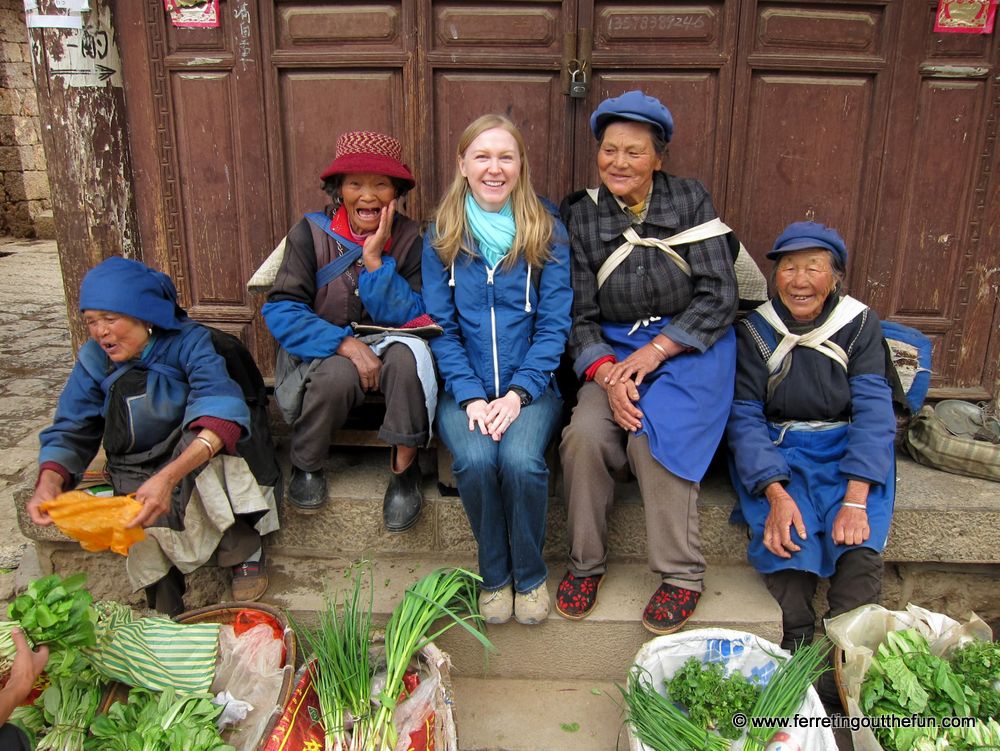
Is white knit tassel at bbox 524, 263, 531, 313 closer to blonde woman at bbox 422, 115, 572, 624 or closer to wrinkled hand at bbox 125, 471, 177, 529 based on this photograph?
blonde woman at bbox 422, 115, 572, 624

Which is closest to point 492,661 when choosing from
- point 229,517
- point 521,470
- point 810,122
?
point 521,470

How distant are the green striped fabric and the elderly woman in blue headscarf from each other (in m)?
0.37

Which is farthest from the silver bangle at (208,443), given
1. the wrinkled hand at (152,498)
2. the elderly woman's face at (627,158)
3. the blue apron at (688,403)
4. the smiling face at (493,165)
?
the elderly woman's face at (627,158)

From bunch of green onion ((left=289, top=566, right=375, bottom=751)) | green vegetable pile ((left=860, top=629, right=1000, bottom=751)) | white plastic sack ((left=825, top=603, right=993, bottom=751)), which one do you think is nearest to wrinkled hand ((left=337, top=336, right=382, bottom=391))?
bunch of green onion ((left=289, top=566, right=375, bottom=751))

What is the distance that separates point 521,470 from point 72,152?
7.85 feet

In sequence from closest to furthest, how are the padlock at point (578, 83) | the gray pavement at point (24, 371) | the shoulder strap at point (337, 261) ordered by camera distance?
the shoulder strap at point (337, 261), the padlock at point (578, 83), the gray pavement at point (24, 371)

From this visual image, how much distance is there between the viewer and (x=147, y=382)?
2729 mm

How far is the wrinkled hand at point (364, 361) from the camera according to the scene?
2875mm

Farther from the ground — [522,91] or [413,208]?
[522,91]

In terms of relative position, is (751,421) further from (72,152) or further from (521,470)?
(72,152)

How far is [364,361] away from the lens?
113 inches

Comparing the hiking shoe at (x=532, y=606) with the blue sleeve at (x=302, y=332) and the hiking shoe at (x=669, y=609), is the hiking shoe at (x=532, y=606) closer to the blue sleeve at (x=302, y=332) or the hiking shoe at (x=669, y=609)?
the hiking shoe at (x=669, y=609)

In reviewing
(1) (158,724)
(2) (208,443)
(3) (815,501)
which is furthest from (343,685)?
(3) (815,501)

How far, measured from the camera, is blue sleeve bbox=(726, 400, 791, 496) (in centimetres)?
278
